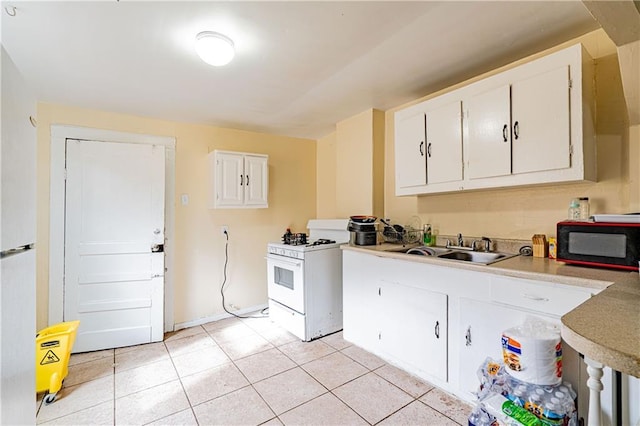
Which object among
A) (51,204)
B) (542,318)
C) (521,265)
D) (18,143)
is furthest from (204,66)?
(542,318)

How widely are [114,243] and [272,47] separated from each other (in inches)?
94.8

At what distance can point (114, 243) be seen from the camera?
2.84 m

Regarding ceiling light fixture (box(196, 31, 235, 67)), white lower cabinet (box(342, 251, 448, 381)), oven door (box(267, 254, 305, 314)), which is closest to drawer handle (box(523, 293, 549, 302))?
white lower cabinet (box(342, 251, 448, 381))

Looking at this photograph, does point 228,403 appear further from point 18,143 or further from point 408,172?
point 408,172

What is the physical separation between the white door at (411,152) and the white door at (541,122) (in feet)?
2.22

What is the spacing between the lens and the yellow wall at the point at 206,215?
268 cm

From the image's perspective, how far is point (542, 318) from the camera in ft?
4.93

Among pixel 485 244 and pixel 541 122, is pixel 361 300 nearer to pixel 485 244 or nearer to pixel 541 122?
pixel 485 244

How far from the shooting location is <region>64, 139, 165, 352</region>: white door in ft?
8.96

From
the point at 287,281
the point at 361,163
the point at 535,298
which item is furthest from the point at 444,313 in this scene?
the point at 361,163

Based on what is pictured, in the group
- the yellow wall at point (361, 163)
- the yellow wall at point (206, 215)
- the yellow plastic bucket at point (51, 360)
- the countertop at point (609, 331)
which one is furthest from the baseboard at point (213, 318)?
the countertop at point (609, 331)

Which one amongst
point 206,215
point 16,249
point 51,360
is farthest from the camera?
point 206,215

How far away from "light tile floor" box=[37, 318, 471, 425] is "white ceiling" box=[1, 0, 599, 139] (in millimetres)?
2345

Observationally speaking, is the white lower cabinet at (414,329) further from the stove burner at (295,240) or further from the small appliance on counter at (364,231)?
the stove burner at (295,240)
